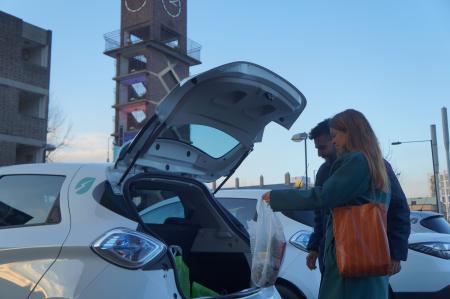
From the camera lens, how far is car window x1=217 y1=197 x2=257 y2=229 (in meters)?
5.42

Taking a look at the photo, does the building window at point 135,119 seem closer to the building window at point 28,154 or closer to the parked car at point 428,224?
the building window at point 28,154

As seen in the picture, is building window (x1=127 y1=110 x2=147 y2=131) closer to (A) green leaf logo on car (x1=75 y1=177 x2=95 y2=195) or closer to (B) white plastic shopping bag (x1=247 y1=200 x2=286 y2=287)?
(B) white plastic shopping bag (x1=247 y1=200 x2=286 y2=287)

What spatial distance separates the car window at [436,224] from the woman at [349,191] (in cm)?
419

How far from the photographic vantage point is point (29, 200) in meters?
2.97

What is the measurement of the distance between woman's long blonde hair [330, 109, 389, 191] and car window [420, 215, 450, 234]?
422cm

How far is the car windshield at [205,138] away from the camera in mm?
3465

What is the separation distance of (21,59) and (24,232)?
3240cm

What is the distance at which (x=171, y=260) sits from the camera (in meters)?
2.72

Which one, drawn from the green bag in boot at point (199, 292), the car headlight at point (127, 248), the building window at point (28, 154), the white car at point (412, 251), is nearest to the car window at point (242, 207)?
the white car at point (412, 251)

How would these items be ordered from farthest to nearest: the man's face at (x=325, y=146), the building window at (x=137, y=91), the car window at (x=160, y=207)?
1. the building window at (x=137, y=91)
2. the man's face at (x=325, y=146)
3. the car window at (x=160, y=207)

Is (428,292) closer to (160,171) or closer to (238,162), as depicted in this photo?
(238,162)

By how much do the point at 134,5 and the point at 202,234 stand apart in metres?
57.4

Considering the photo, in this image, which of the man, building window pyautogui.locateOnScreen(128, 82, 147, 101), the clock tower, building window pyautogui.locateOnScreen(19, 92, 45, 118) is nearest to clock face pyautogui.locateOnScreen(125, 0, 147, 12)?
the clock tower

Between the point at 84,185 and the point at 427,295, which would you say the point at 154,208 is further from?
the point at 427,295
